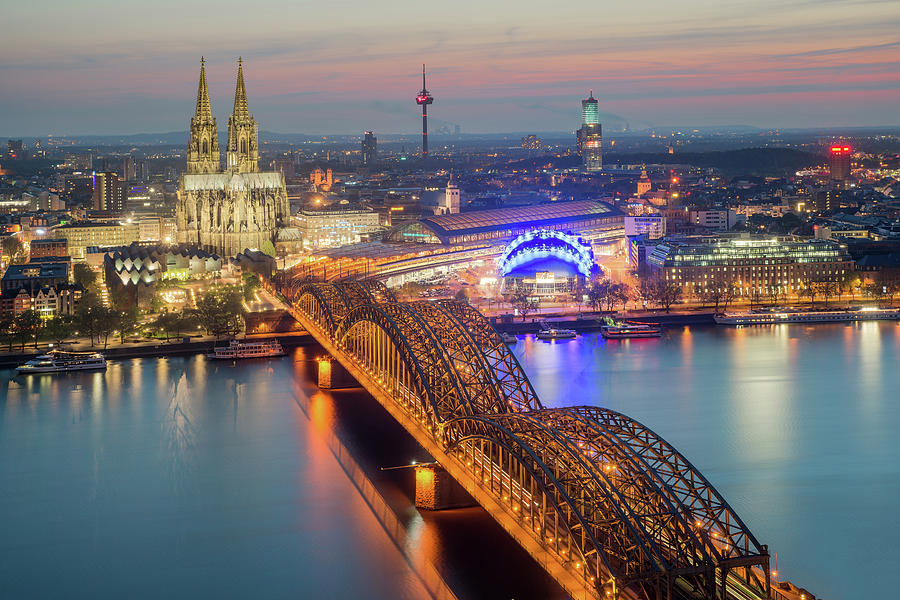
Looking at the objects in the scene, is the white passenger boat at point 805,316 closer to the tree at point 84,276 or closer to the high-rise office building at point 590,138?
the tree at point 84,276

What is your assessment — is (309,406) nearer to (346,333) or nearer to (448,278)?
(346,333)

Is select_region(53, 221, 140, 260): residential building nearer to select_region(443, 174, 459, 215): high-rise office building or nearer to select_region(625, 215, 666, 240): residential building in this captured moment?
select_region(443, 174, 459, 215): high-rise office building

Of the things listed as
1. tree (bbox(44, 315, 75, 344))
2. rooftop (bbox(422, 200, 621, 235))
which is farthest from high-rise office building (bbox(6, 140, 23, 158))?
tree (bbox(44, 315, 75, 344))

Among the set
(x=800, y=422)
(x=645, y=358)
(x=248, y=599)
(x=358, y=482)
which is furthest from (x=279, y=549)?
(x=645, y=358)

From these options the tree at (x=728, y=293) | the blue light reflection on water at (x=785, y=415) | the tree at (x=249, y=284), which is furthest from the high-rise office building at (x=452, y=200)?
the blue light reflection on water at (x=785, y=415)

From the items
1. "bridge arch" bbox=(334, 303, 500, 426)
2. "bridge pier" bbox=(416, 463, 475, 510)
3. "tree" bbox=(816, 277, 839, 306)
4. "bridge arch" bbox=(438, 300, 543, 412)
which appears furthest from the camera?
"tree" bbox=(816, 277, 839, 306)

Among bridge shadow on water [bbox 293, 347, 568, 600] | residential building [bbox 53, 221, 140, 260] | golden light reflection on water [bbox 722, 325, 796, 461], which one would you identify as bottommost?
bridge shadow on water [bbox 293, 347, 568, 600]
